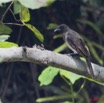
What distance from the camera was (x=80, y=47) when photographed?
313 centimetres

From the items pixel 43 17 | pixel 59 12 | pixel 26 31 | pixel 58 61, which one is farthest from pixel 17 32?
pixel 58 61

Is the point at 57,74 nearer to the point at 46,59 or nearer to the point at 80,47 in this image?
the point at 80,47

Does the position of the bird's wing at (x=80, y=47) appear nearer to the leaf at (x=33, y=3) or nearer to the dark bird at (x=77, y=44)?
the dark bird at (x=77, y=44)

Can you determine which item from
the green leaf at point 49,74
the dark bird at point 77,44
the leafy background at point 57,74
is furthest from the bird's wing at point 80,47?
the leafy background at point 57,74

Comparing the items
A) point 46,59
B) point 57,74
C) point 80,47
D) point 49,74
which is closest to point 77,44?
point 80,47

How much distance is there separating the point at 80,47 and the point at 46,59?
115cm

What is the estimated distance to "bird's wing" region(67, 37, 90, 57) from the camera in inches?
123

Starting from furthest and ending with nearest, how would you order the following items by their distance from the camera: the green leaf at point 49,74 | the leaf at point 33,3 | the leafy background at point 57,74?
1. the leafy background at point 57,74
2. the green leaf at point 49,74
3. the leaf at point 33,3

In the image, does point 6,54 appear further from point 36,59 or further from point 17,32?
point 17,32

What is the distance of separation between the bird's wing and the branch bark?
2.48 ft

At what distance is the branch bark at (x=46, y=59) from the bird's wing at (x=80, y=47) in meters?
0.76

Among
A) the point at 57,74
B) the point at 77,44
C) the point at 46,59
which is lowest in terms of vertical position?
the point at 57,74

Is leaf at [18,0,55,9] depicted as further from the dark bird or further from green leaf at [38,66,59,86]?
the dark bird

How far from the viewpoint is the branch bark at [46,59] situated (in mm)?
1838
